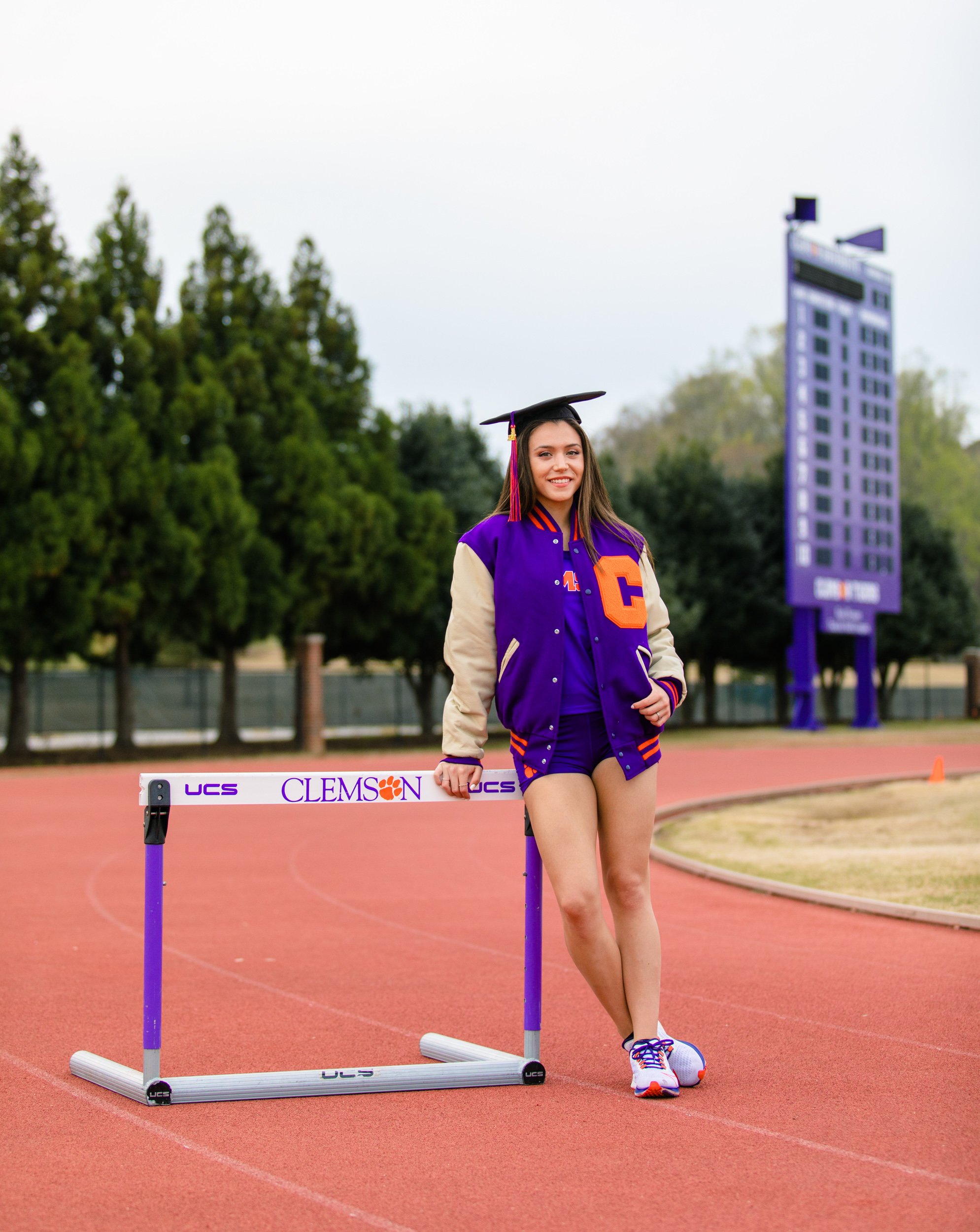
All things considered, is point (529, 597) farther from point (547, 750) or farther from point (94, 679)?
point (94, 679)

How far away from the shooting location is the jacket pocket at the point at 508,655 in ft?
14.5

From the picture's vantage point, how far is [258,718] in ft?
146

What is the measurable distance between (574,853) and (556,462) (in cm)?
130

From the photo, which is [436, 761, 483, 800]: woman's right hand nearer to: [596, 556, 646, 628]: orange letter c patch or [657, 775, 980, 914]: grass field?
[596, 556, 646, 628]: orange letter c patch

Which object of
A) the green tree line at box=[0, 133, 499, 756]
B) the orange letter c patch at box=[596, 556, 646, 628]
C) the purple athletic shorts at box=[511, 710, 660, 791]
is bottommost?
the purple athletic shorts at box=[511, 710, 660, 791]

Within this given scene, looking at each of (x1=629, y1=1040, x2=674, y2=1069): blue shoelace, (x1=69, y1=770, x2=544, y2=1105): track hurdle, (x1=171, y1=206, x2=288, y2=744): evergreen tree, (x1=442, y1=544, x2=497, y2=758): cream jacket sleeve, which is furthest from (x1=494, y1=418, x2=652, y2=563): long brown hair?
(x1=171, y1=206, x2=288, y2=744): evergreen tree

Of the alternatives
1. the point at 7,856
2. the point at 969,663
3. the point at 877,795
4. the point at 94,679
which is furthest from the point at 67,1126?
Result: the point at 969,663

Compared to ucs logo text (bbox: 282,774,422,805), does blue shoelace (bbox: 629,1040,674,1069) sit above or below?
below

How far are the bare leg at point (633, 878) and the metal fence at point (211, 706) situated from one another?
93.5ft

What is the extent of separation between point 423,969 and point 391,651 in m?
28.4

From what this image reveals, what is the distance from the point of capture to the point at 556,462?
15.1ft

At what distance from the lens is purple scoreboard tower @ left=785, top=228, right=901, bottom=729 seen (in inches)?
1286

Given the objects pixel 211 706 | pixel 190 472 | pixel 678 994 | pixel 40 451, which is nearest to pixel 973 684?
pixel 211 706

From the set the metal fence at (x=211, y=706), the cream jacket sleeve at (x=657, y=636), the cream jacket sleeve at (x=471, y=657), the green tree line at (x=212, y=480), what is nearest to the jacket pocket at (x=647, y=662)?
the cream jacket sleeve at (x=657, y=636)
